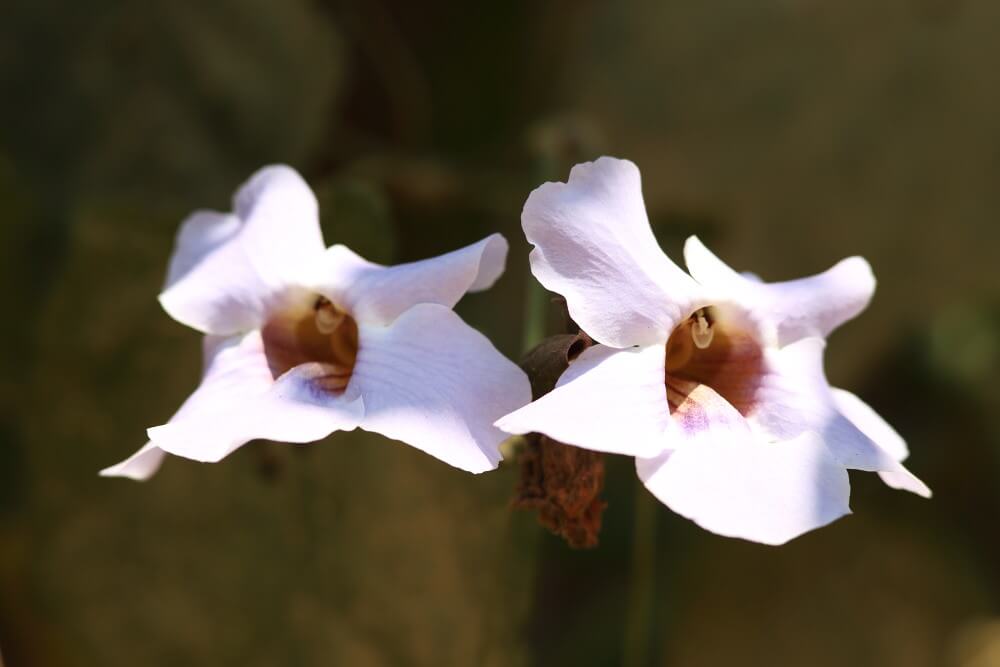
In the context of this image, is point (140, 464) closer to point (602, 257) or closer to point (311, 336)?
point (311, 336)

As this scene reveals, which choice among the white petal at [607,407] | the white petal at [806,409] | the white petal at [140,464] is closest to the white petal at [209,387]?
the white petal at [140,464]

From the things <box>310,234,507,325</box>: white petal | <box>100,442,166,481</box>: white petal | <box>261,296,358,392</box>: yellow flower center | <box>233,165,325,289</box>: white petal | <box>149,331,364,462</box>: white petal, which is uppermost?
<box>233,165,325,289</box>: white petal

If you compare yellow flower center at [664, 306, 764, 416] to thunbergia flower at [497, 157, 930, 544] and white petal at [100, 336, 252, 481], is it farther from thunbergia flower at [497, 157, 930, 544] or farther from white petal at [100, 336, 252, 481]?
white petal at [100, 336, 252, 481]

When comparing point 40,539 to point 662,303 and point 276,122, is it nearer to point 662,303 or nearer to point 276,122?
point 276,122

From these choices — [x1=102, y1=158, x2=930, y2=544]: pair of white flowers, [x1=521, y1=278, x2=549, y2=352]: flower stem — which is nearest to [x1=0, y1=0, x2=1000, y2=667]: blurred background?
[x1=521, y1=278, x2=549, y2=352]: flower stem

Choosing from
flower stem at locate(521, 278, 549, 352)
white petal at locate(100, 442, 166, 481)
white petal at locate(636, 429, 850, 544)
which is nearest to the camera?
white petal at locate(636, 429, 850, 544)

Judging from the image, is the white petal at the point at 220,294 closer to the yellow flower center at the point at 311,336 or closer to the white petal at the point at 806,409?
the yellow flower center at the point at 311,336

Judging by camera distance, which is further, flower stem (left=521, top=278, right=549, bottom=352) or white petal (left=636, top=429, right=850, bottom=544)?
flower stem (left=521, top=278, right=549, bottom=352)
